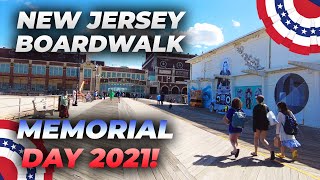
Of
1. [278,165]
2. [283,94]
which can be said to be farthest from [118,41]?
[283,94]

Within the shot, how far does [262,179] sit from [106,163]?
336 cm

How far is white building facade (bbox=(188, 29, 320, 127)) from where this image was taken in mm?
16578

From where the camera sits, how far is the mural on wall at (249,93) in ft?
74.0

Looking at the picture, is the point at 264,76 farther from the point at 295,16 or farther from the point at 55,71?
the point at 55,71

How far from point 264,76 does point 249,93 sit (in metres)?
3.08

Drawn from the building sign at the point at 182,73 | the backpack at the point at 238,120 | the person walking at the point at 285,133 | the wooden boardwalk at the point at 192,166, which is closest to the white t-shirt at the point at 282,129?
the person walking at the point at 285,133

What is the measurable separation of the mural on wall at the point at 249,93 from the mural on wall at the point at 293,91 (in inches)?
108

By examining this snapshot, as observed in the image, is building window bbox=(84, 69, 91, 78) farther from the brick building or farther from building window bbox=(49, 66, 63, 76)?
the brick building

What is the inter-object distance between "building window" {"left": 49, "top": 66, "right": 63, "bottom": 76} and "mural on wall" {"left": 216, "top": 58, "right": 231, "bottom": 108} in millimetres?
56014

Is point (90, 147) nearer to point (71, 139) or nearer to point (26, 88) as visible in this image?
point (71, 139)

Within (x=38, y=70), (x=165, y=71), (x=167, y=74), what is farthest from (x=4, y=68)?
(x=167, y=74)

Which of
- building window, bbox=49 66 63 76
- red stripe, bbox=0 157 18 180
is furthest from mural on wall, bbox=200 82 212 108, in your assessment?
building window, bbox=49 66 63 76

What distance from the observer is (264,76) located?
2100cm

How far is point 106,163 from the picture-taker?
641 cm
